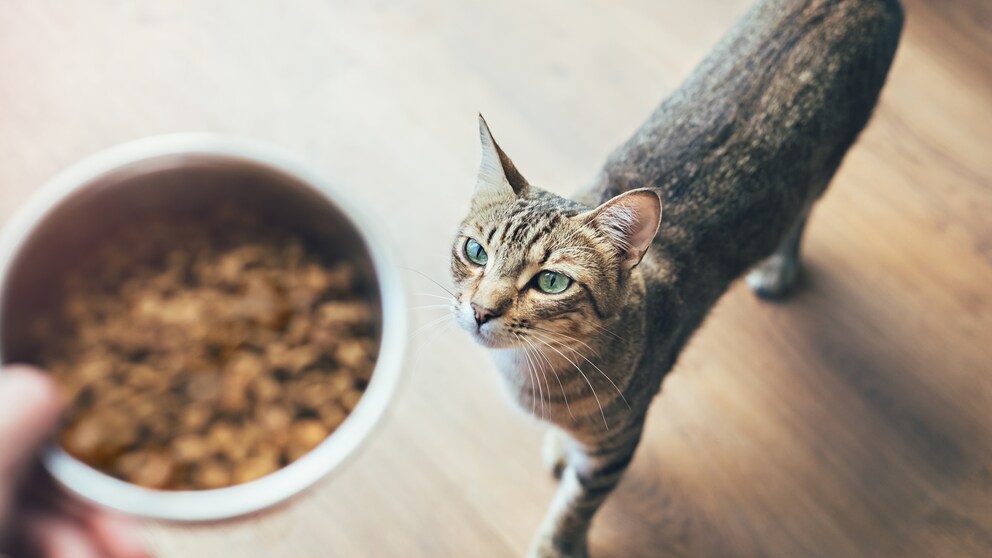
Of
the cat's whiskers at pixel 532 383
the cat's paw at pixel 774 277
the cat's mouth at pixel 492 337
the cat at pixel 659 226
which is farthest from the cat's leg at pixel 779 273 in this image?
the cat's mouth at pixel 492 337

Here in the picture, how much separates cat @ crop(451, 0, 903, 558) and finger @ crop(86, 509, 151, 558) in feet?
1.68

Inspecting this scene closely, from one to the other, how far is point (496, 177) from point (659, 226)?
209mm

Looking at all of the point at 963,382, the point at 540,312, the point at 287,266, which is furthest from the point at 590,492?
the point at 963,382

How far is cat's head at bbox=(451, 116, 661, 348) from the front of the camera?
0.85 meters

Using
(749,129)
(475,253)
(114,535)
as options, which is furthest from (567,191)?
(114,535)

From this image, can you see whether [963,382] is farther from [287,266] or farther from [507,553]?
[287,266]

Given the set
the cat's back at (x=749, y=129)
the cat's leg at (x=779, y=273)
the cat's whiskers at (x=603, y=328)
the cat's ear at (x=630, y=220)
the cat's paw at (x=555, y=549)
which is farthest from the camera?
the cat's leg at (x=779, y=273)

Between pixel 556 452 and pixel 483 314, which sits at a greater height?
pixel 483 314

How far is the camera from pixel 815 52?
3.37 ft

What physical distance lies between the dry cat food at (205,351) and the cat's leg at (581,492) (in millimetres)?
366

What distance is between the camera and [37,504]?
1.00 metres

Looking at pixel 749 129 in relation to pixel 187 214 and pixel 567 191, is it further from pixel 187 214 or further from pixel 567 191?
pixel 187 214

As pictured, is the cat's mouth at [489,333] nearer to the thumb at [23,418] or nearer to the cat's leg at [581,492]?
the cat's leg at [581,492]

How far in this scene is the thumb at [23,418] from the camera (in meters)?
0.91
